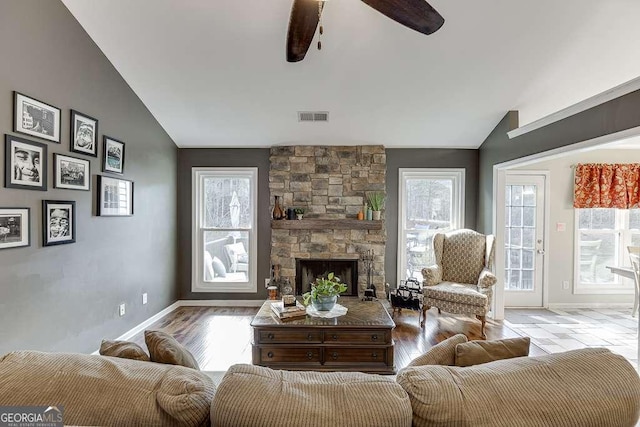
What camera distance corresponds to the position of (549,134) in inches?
134

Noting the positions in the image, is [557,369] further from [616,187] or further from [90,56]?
[616,187]

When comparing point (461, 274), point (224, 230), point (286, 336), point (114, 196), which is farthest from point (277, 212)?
point (461, 274)

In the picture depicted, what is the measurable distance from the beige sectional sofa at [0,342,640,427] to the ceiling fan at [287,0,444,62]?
173 centimetres

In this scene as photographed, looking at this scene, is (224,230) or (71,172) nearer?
(71,172)

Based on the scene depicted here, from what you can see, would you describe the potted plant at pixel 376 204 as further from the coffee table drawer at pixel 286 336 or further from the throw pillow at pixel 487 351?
the throw pillow at pixel 487 351

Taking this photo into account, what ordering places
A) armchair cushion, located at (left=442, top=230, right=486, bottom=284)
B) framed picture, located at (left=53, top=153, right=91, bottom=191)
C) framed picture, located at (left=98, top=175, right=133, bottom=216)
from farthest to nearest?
1. armchair cushion, located at (left=442, top=230, right=486, bottom=284)
2. framed picture, located at (left=98, top=175, right=133, bottom=216)
3. framed picture, located at (left=53, top=153, right=91, bottom=191)

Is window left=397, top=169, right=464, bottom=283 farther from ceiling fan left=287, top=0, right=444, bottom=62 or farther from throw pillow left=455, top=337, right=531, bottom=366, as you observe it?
throw pillow left=455, top=337, right=531, bottom=366

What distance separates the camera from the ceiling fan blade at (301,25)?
1.82 meters

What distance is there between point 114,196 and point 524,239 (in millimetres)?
5251

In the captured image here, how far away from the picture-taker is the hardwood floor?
3283mm

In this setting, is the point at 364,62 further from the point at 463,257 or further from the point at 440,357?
the point at 440,357

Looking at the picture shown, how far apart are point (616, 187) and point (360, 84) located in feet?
13.0

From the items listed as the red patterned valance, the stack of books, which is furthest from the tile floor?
the stack of books

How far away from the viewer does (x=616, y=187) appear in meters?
4.77
